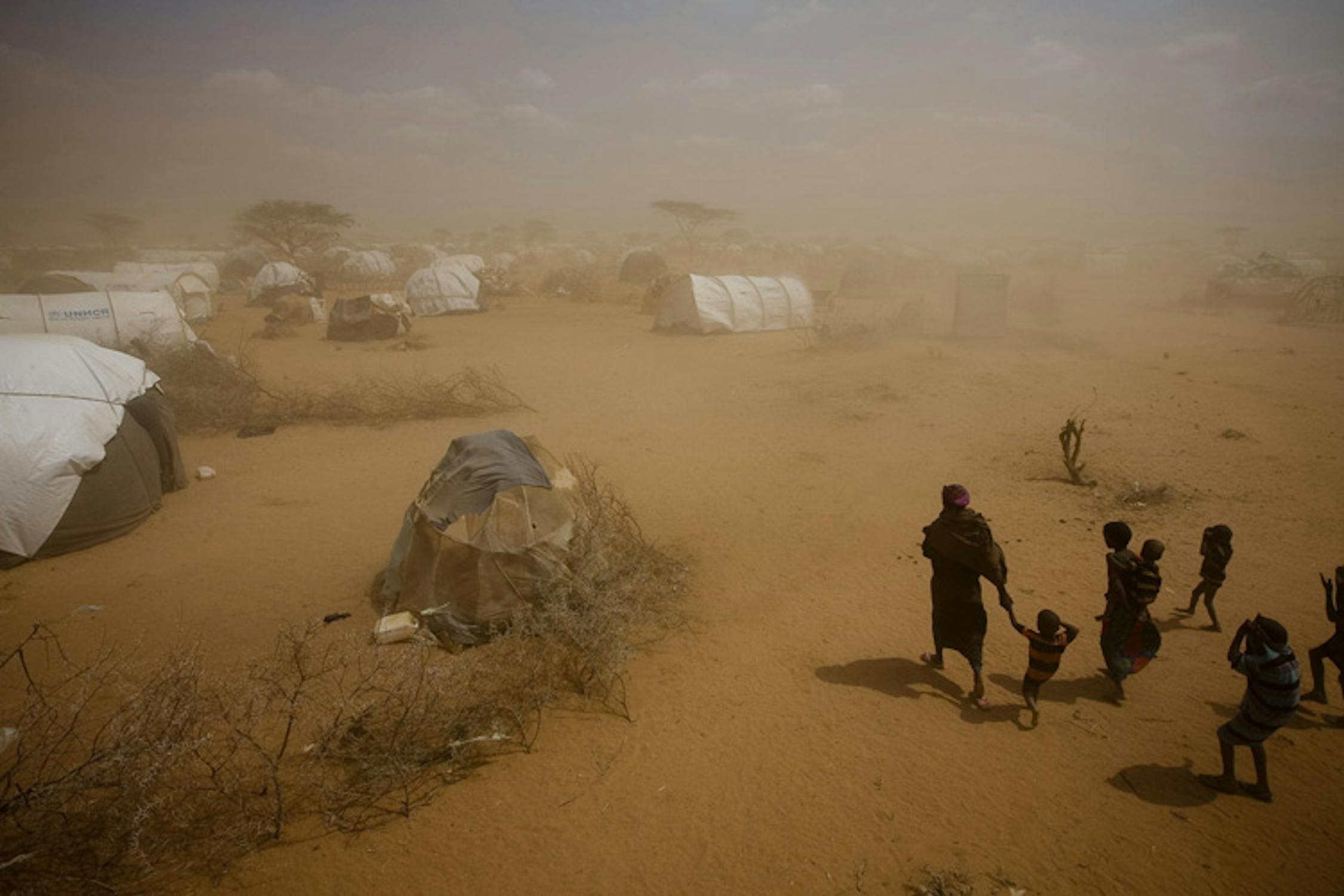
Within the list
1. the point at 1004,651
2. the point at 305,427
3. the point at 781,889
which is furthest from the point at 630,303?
the point at 781,889

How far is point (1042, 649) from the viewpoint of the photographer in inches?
168

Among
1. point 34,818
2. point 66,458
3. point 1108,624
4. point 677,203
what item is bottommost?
point 34,818

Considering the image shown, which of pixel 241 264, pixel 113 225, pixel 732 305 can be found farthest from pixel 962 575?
pixel 113 225

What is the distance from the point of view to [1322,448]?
357 inches

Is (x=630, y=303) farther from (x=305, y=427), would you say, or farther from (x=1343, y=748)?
(x=1343, y=748)

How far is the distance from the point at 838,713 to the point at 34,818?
4.96 meters

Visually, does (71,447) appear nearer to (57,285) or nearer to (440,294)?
(440,294)

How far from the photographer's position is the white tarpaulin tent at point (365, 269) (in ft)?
117

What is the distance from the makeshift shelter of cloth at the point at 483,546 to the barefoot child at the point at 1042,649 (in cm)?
372

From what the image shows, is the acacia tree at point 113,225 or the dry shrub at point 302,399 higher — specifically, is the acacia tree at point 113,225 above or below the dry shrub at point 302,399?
above

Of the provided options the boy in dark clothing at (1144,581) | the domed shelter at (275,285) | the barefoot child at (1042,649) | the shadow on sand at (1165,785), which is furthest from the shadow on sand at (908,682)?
the domed shelter at (275,285)

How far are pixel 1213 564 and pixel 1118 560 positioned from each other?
5.04 feet

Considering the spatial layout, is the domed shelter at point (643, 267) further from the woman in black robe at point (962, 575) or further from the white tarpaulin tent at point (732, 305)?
the woman in black robe at point (962, 575)

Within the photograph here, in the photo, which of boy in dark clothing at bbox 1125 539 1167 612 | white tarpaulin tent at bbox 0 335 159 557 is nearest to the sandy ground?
white tarpaulin tent at bbox 0 335 159 557
